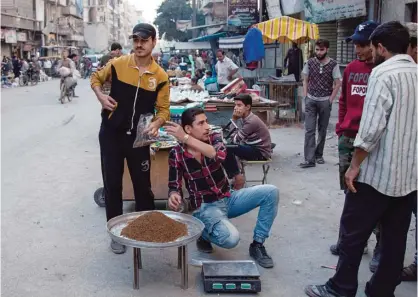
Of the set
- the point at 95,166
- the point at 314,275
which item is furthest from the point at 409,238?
the point at 95,166

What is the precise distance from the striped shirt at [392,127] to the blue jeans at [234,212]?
1238 millimetres

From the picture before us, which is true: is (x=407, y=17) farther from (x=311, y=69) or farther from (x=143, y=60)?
(x=143, y=60)

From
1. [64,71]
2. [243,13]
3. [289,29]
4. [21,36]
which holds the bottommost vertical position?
[64,71]

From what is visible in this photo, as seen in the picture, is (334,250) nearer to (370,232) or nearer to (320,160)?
(370,232)

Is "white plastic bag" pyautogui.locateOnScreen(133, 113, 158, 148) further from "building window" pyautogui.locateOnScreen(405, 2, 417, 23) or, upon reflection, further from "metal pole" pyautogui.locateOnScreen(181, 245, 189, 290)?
"building window" pyautogui.locateOnScreen(405, 2, 417, 23)

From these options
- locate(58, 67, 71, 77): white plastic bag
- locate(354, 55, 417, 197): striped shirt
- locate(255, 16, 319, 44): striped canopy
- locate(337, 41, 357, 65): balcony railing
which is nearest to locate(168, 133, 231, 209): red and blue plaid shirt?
locate(354, 55, 417, 197): striped shirt

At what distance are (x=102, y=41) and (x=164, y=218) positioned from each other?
8404cm

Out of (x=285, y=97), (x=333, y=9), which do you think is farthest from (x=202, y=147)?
(x=333, y=9)

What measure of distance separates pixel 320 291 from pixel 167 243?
1.17 m

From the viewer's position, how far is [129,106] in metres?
4.54

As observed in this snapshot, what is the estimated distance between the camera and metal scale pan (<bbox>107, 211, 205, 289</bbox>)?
143 inches

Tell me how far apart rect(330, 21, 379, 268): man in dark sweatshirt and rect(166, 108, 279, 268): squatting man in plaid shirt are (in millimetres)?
751

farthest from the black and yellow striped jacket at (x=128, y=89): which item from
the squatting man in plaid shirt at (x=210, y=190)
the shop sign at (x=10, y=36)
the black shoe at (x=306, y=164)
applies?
the shop sign at (x=10, y=36)

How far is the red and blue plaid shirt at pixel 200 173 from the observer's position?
423 centimetres
